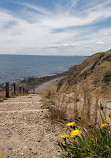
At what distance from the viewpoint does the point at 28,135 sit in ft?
10.8

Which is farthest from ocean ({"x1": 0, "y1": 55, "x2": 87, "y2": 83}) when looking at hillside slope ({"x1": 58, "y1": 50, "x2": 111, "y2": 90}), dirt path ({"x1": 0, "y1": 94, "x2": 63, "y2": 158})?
dirt path ({"x1": 0, "y1": 94, "x2": 63, "y2": 158})

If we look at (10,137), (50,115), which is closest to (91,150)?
(10,137)

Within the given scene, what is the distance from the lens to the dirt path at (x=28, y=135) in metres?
2.67

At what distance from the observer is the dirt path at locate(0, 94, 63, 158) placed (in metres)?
2.67

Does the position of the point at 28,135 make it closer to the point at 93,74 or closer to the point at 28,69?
the point at 93,74

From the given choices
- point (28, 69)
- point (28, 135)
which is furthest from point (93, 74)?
point (28, 69)

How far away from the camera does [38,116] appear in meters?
4.33

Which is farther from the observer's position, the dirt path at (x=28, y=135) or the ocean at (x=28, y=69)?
the ocean at (x=28, y=69)

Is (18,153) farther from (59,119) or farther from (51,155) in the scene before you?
(59,119)

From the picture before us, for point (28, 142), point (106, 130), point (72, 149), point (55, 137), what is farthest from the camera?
point (55, 137)

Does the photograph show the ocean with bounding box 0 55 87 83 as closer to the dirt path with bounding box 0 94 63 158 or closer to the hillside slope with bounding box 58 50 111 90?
the hillside slope with bounding box 58 50 111 90

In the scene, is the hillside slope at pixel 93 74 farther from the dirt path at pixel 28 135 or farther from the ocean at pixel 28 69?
the dirt path at pixel 28 135

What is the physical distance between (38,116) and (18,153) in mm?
1720

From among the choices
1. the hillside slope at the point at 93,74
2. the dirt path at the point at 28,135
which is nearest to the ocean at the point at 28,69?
the hillside slope at the point at 93,74
